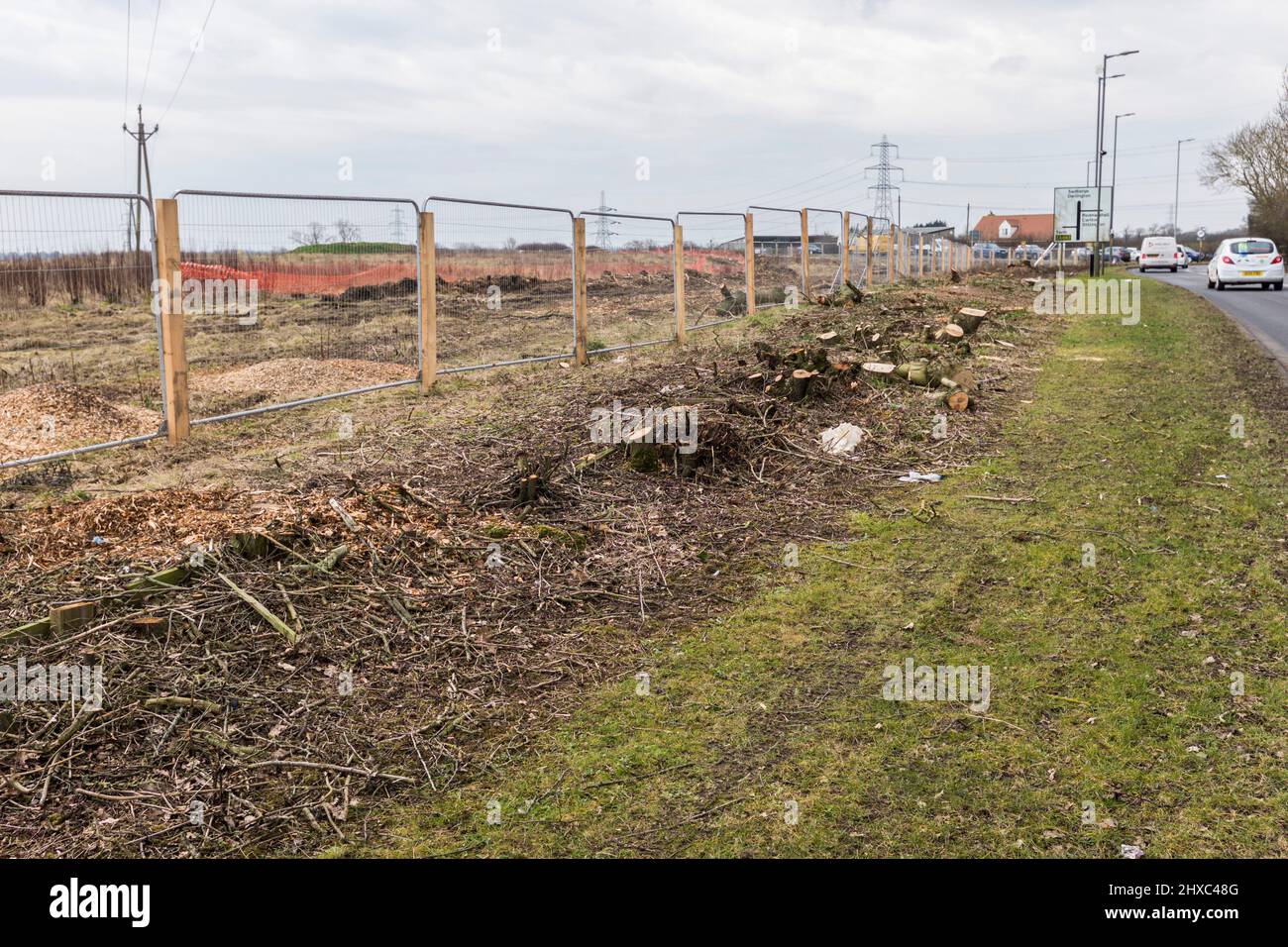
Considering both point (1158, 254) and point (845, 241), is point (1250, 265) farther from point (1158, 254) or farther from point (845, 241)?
point (1158, 254)

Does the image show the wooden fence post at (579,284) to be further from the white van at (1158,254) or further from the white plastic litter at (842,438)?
the white van at (1158,254)

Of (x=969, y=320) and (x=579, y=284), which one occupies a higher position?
(x=579, y=284)

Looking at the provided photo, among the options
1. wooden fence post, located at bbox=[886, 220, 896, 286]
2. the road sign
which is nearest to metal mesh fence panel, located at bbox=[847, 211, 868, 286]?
wooden fence post, located at bbox=[886, 220, 896, 286]

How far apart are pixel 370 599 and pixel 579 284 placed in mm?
9478

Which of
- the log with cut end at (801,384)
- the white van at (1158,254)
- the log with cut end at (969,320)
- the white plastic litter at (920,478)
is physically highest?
the white van at (1158,254)

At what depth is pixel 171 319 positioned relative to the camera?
31.1 ft

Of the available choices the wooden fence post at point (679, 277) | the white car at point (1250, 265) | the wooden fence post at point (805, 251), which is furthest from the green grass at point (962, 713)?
the white car at point (1250, 265)

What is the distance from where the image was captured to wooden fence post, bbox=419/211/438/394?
1217 cm

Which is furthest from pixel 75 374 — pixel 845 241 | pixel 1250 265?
pixel 1250 265

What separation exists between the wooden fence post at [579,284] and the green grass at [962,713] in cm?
730

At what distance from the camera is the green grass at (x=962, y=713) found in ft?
12.9

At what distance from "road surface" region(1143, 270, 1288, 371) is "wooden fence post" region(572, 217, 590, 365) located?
1039 centimetres

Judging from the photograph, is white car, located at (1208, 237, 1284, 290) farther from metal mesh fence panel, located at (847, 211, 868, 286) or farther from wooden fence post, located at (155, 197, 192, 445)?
wooden fence post, located at (155, 197, 192, 445)

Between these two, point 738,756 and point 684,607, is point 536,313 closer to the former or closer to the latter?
point 684,607
